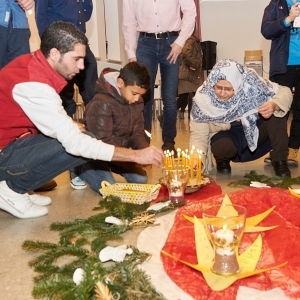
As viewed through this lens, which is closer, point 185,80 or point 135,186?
point 135,186

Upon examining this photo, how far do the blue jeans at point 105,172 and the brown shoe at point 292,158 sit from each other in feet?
3.29

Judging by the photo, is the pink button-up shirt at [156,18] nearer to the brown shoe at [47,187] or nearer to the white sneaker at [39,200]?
the brown shoe at [47,187]

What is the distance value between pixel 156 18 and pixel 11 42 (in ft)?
3.59

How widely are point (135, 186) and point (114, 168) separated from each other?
613mm

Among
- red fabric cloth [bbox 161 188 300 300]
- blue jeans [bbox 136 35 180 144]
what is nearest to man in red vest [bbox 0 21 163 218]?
red fabric cloth [bbox 161 188 300 300]

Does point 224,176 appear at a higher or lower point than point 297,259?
lower

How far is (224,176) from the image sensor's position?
344cm

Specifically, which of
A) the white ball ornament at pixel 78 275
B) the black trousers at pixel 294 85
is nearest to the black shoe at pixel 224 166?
the black trousers at pixel 294 85

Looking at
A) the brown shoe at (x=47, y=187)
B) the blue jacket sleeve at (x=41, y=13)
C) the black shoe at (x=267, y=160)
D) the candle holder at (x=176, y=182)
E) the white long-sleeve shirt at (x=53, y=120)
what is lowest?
the black shoe at (x=267, y=160)

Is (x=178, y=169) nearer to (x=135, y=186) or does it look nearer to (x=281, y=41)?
(x=135, y=186)

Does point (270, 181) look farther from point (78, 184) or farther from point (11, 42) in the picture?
point (11, 42)

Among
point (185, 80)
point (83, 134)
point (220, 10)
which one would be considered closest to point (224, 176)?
point (83, 134)

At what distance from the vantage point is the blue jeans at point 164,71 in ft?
12.3

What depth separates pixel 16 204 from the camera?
104 inches
